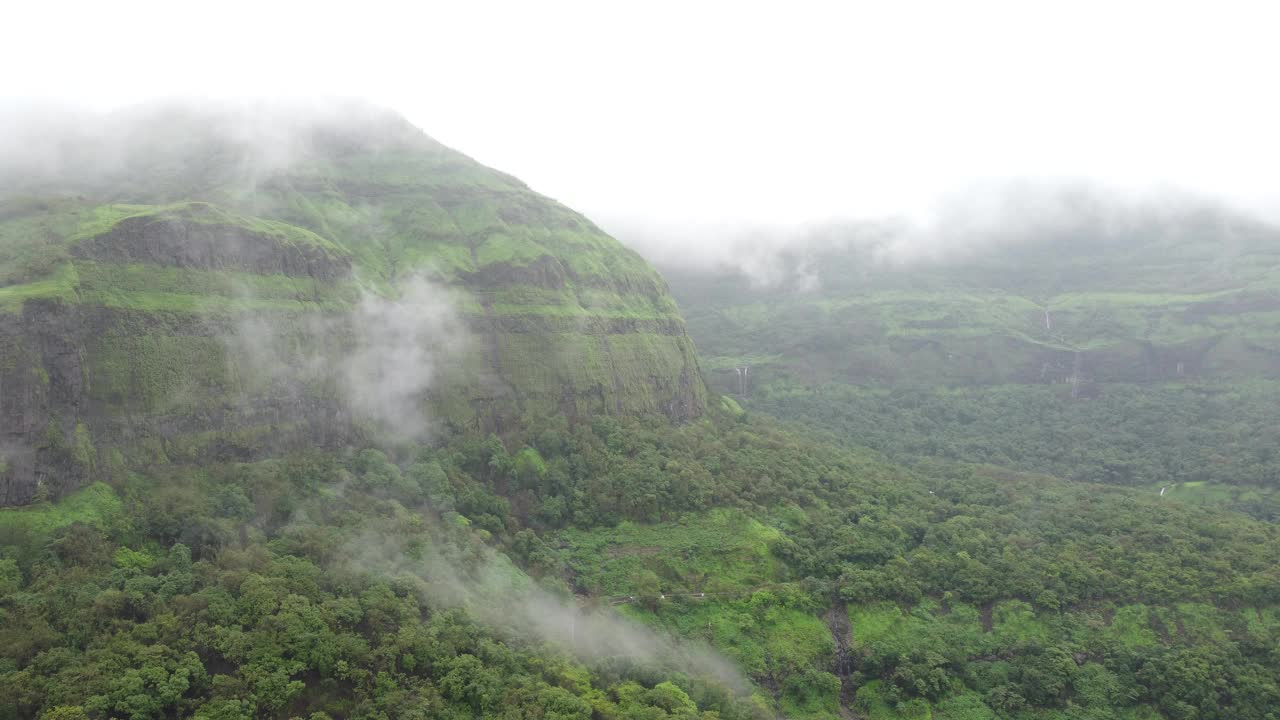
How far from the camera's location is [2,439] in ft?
183

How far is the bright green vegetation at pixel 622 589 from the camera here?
48.5 m

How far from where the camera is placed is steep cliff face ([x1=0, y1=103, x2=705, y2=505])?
62375 millimetres

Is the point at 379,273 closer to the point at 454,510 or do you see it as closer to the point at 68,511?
the point at 454,510

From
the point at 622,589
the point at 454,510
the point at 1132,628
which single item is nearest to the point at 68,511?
the point at 454,510

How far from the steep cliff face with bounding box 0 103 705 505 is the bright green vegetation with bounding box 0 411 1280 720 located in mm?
5234

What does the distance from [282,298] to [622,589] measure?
51.6 meters

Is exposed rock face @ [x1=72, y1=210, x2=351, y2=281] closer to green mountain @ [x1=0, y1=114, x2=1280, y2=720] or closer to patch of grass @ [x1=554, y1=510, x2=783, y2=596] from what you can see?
A: green mountain @ [x1=0, y1=114, x2=1280, y2=720]

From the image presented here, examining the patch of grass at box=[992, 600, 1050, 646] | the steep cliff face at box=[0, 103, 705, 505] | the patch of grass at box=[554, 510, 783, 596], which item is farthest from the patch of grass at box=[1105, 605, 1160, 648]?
the steep cliff face at box=[0, 103, 705, 505]

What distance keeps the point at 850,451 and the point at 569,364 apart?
6320 centimetres

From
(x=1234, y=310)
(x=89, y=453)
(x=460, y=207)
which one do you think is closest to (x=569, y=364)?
(x=460, y=207)

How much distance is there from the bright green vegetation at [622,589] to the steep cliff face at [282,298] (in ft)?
17.2

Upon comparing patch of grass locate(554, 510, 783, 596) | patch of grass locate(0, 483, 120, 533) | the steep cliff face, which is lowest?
patch of grass locate(554, 510, 783, 596)

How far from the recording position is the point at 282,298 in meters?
81.6

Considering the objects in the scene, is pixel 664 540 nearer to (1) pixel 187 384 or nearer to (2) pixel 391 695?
(2) pixel 391 695
